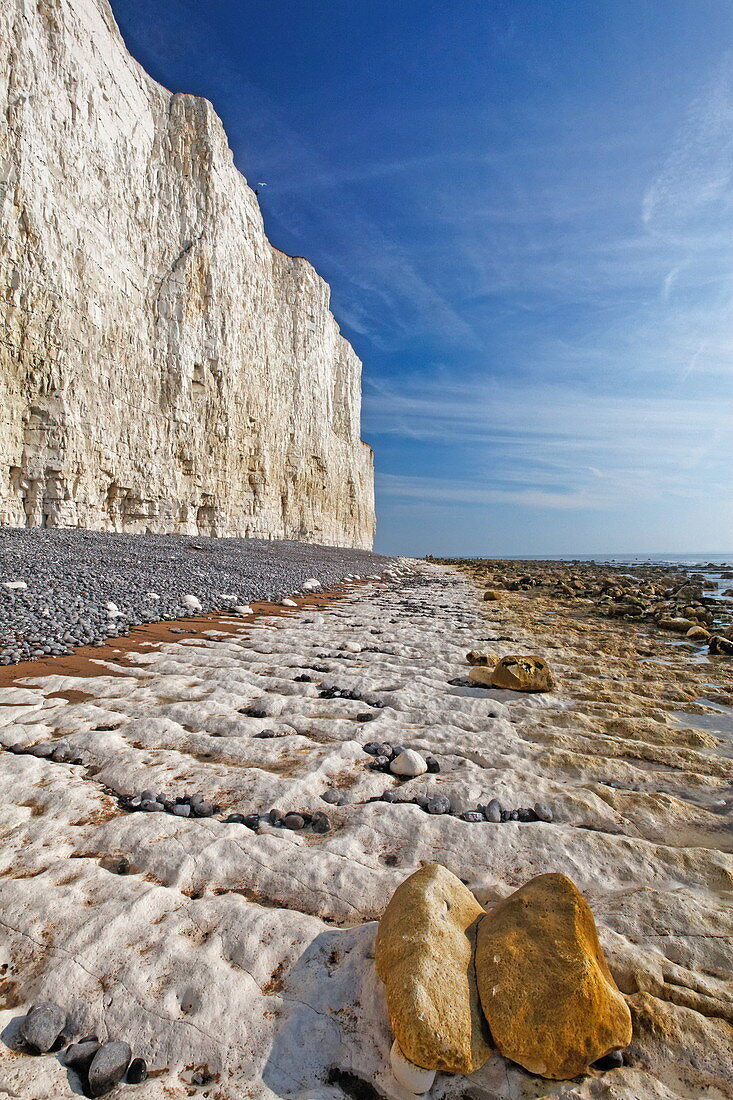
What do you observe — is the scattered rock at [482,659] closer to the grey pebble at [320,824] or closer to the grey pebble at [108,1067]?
the grey pebble at [320,824]

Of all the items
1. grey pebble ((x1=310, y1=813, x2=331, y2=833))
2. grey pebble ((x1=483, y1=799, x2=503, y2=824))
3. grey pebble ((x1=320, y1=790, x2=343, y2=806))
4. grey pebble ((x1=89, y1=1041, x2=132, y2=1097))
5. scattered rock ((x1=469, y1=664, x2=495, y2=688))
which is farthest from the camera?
scattered rock ((x1=469, y1=664, x2=495, y2=688))

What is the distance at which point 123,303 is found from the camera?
67.9 ft

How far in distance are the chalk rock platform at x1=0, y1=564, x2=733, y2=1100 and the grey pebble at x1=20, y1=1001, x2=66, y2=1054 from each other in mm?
37

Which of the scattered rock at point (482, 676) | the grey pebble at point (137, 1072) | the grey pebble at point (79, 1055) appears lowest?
the grey pebble at point (137, 1072)

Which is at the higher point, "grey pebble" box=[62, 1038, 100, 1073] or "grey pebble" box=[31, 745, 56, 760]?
"grey pebble" box=[31, 745, 56, 760]

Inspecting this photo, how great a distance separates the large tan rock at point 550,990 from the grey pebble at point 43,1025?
1275 millimetres

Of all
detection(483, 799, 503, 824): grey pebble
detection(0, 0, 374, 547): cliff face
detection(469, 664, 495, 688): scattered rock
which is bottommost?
detection(483, 799, 503, 824): grey pebble

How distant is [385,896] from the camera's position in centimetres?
212

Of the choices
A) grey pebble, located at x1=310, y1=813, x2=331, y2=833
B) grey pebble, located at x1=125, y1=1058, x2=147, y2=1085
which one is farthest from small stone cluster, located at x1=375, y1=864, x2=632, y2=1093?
grey pebble, located at x1=310, y1=813, x2=331, y2=833

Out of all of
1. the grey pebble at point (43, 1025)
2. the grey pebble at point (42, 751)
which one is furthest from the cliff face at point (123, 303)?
the grey pebble at point (43, 1025)

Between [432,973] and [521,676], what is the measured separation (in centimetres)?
376

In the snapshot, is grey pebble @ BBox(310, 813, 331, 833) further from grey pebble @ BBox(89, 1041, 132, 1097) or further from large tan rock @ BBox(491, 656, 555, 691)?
large tan rock @ BBox(491, 656, 555, 691)

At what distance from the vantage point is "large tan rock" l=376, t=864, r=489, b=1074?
4.64ft

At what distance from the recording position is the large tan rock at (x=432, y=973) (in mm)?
1414
